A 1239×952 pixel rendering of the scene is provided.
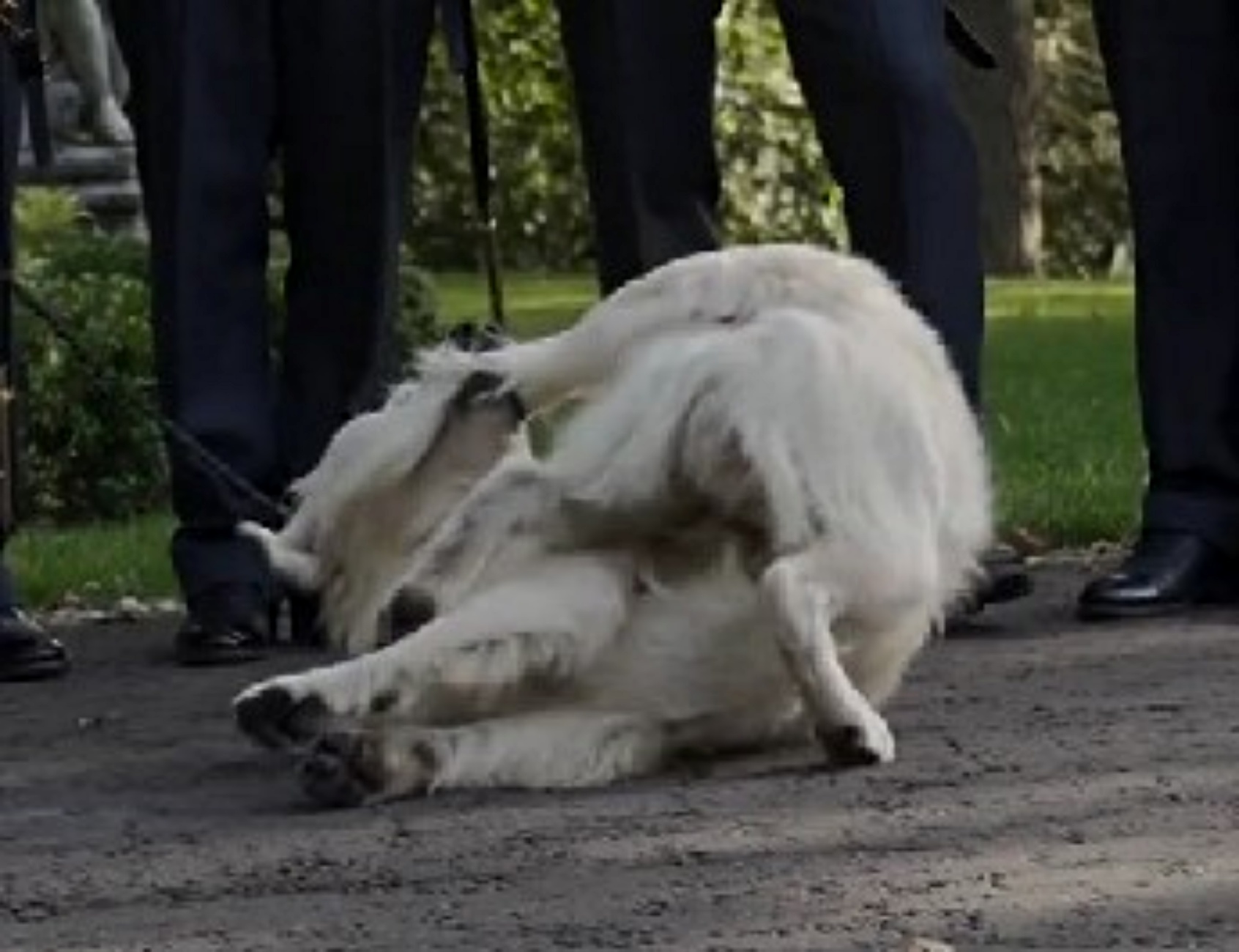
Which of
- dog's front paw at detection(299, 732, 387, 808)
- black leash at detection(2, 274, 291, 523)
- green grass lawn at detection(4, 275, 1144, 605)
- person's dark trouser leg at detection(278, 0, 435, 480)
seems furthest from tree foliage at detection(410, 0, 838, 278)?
dog's front paw at detection(299, 732, 387, 808)

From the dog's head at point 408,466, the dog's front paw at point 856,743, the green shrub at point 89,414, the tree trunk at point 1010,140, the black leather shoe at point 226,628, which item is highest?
the dog's head at point 408,466

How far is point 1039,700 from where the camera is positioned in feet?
20.8

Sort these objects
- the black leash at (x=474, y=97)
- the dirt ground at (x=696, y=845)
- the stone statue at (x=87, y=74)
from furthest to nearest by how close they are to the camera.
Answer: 1. the stone statue at (x=87, y=74)
2. the black leash at (x=474, y=97)
3. the dirt ground at (x=696, y=845)

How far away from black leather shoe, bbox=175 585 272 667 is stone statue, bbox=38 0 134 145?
10542mm

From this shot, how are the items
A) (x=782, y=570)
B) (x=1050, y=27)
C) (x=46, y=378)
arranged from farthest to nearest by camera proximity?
(x=1050, y=27) → (x=46, y=378) → (x=782, y=570)

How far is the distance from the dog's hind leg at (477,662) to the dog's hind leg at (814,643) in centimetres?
25

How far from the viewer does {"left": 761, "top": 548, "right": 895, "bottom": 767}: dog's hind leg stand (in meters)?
5.43

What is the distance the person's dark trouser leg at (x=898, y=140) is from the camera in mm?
7270

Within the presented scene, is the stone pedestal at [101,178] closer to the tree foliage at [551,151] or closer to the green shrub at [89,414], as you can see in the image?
the green shrub at [89,414]

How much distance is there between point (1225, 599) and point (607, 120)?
147 centimetres

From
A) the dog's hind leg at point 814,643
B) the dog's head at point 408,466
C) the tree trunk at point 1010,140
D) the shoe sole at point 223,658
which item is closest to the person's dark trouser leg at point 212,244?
the shoe sole at point 223,658

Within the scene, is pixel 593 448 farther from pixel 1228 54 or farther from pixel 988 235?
pixel 988 235

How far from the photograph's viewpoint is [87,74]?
58.7ft

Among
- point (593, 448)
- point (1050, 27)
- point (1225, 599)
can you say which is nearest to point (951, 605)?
point (593, 448)
